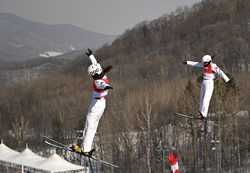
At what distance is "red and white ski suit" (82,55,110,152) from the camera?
7430 millimetres

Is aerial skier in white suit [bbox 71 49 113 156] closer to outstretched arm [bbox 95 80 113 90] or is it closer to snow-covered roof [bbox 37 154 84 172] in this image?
outstretched arm [bbox 95 80 113 90]

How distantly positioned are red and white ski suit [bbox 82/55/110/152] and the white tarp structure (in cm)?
1399

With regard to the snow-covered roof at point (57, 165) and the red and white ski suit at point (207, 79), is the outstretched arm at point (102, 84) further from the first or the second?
the snow-covered roof at point (57, 165)

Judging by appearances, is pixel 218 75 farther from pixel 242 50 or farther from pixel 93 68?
pixel 242 50

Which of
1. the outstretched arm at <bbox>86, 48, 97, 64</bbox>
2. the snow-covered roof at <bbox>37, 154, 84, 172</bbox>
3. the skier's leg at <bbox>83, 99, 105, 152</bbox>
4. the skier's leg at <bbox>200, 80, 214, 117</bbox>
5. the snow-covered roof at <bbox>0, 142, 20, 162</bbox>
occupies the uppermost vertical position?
the outstretched arm at <bbox>86, 48, 97, 64</bbox>

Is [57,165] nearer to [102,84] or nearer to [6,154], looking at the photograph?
[6,154]

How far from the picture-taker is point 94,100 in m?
7.56

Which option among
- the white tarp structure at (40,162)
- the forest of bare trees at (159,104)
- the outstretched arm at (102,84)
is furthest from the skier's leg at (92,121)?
the white tarp structure at (40,162)

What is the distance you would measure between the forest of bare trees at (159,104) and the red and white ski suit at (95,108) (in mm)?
2476

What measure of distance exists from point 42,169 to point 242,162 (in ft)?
50.1

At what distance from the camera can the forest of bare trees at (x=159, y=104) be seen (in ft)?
96.8

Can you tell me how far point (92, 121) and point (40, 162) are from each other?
16.3 meters

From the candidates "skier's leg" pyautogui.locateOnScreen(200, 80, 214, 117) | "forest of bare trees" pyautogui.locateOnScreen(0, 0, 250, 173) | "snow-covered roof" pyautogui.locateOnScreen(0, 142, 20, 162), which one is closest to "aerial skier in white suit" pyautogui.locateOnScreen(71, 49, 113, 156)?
"skier's leg" pyautogui.locateOnScreen(200, 80, 214, 117)

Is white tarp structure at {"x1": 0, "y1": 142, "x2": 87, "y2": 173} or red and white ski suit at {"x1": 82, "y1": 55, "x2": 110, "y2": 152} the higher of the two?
red and white ski suit at {"x1": 82, "y1": 55, "x2": 110, "y2": 152}
